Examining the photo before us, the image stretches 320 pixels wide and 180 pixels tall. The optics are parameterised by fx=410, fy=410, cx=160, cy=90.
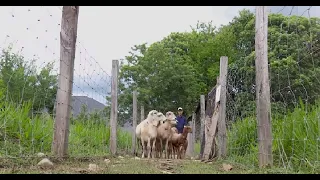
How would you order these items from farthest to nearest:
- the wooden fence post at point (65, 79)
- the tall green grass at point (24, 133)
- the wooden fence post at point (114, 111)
Answer: the wooden fence post at point (114, 111)
the wooden fence post at point (65, 79)
the tall green grass at point (24, 133)

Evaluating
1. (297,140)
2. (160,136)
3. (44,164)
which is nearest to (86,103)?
(160,136)

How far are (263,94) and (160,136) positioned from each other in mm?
5854

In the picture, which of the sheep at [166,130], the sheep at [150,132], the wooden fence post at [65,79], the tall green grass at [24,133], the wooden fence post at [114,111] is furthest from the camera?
the sheep at [166,130]

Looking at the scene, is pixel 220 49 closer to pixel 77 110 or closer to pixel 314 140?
pixel 77 110

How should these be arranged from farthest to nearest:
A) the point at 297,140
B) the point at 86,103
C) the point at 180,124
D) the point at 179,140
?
the point at 180,124 → the point at 179,140 → the point at 86,103 → the point at 297,140

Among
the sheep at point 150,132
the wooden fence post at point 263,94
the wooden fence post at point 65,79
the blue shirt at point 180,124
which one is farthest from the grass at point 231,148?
the blue shirt at point 180,124

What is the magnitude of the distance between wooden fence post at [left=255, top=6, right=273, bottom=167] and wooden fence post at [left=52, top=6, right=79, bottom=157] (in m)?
2.02

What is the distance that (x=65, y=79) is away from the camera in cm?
440

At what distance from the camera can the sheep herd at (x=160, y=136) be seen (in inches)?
378

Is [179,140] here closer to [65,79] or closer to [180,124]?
[180,124]

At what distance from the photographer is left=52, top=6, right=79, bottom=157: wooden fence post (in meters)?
4.32

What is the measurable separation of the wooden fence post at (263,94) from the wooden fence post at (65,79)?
6.64 feet

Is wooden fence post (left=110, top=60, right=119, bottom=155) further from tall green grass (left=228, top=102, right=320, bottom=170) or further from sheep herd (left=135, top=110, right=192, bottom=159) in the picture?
tall green grass (left=228, top=102, right=320, bottom=170)

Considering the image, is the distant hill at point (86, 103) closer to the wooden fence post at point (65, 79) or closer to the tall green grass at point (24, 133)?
the tall green grass at point (24, 133)
